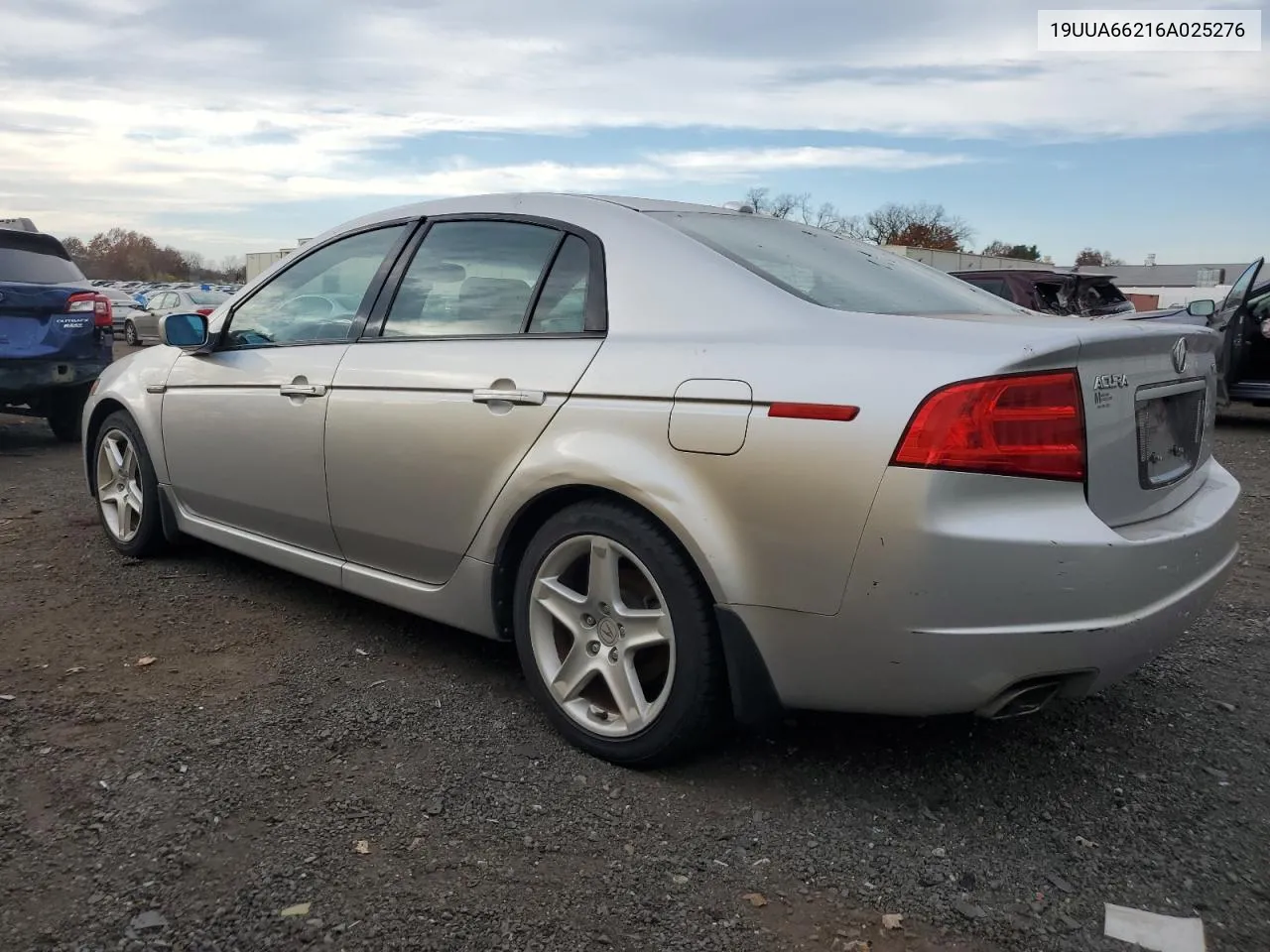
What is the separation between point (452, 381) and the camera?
10.3 ft

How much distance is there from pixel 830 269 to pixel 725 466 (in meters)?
0.91

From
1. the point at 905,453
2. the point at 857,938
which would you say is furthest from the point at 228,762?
the point at 905,453

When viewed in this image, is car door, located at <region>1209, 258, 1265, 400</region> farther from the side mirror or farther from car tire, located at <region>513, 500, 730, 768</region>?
the side mirror

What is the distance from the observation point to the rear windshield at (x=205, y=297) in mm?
26455

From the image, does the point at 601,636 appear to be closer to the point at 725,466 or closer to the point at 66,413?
the point at 725,466

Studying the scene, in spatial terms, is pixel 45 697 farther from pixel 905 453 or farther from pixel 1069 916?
pixel 1069 916

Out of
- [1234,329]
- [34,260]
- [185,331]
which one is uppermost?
[34,260]

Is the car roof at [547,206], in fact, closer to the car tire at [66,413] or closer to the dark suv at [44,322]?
the dark suv at [44,322]

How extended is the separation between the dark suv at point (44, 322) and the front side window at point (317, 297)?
4.55 m

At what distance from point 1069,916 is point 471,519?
184cm

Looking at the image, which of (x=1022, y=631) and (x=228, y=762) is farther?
(x=228, y=762)

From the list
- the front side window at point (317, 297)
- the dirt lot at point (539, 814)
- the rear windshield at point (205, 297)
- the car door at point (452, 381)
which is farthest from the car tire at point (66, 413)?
the rear windshield at point (205, 297)

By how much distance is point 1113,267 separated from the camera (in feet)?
276

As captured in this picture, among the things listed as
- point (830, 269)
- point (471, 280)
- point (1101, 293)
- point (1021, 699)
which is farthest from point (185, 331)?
point (1101, 293)
